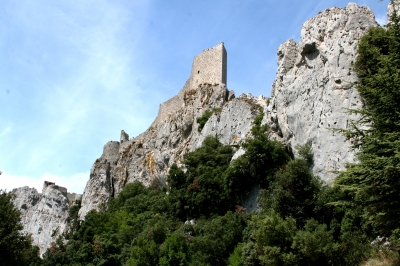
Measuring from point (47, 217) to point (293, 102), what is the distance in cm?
4100

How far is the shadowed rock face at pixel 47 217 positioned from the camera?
2040 inches

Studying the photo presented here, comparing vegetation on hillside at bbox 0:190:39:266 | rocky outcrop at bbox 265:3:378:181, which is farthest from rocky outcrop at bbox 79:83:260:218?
vegetation on hillside at bbox 0:190:39:266

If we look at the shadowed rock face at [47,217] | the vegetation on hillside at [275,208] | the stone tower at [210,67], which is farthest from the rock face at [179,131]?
the shadowed rock face at [47,217]

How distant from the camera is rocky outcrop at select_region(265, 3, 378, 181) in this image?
2012 centimetres

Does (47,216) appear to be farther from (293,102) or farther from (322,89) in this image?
(322,89)

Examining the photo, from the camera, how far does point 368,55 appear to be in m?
19.3

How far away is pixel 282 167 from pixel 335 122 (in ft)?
12.1

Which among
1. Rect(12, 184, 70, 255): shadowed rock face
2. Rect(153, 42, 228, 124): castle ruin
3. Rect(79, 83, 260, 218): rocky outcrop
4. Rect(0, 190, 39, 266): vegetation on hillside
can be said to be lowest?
Rect(0, 190, 39, 266): vegetation on hillside

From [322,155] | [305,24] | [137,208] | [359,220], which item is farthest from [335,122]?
[137,208]

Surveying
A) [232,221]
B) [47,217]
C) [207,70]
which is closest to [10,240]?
[232,221]

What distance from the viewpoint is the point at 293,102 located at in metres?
23.3

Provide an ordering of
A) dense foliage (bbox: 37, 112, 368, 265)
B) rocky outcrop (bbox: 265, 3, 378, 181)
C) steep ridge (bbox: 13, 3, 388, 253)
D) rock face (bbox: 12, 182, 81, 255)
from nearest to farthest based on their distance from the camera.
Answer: dense foliage (bbox: 37, 112, 368, 265) < rocky outcrop (bbox: 265, 3, 378, 181) < steep ridge (bbox: 13, 3, 388, 253) < rock face (bbox: 12, 182, 81, 255)

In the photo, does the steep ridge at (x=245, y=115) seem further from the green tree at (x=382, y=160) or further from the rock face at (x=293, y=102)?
the green tree at (x=382, y=160)

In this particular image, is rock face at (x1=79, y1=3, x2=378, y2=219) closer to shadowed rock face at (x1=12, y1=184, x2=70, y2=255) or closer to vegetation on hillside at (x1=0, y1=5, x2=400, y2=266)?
vegetation on hillside at (x1=0, y1=5, x2=400, y2=266)
